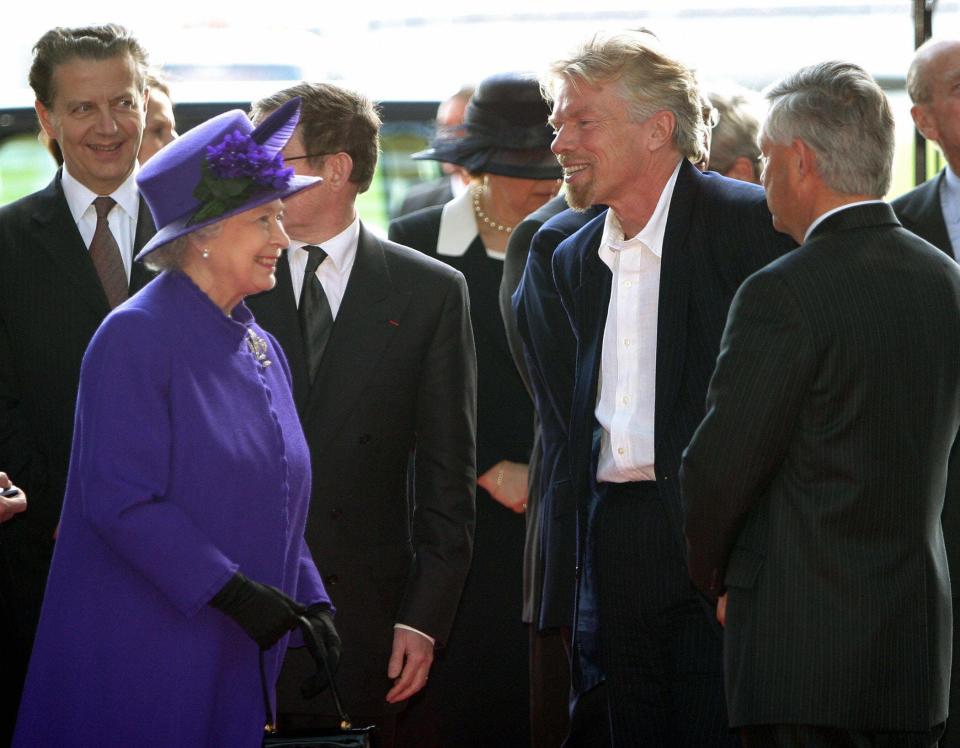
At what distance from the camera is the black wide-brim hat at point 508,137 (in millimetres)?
4672

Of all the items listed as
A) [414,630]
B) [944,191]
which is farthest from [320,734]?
[944,191]

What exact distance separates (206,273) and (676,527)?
3.94 ft

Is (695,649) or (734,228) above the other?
(734,228)

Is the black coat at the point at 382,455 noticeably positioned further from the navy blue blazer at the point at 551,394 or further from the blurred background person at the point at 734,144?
the blurred background person at the point at 734,144

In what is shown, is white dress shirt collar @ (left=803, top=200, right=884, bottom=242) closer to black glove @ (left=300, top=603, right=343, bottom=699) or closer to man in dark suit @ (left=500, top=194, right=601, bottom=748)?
man in dark suit @ (left=500, top=194, right=601, bottom=748)

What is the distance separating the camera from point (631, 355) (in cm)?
346

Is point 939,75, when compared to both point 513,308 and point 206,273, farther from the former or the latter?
point 206,273

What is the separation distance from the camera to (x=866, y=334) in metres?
2.86

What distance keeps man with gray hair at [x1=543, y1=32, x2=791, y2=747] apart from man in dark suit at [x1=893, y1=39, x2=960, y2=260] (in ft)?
4.65

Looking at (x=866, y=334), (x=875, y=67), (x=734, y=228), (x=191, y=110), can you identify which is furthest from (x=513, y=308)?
(x=875, y=67)

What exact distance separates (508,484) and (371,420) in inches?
43.2

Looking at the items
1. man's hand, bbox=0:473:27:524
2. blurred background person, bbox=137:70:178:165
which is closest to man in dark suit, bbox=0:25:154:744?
man's hand, bbox=0:473:27:524

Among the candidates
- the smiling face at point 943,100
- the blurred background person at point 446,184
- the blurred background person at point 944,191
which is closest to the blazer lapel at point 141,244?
the blurred background person at point 944,191

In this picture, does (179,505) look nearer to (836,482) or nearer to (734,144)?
(836,482)
